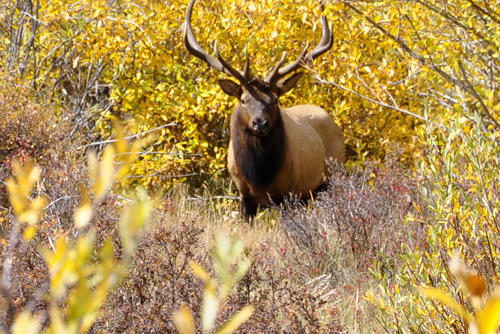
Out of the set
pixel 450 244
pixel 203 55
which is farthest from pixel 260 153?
pixel 450 244

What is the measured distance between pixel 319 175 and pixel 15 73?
3497 millimetres

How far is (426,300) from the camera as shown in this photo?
2.69 m

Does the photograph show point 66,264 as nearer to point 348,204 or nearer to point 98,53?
point 348,204

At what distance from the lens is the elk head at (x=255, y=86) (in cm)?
663

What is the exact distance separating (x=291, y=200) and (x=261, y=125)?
878 mm

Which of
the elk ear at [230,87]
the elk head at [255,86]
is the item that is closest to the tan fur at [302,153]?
the elk head at [255,86]

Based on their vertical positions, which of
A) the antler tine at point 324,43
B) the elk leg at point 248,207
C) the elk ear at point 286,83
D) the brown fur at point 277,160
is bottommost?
the elk leg at point 248,207

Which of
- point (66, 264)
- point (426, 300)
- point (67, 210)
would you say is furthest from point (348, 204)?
point (66, 264)

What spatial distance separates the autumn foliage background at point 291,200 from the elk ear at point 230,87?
0.63 meters

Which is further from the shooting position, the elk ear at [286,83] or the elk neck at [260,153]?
the elk ear at [286,83]

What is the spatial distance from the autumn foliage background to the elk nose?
33.5 inches

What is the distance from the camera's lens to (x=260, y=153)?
23.0 ft

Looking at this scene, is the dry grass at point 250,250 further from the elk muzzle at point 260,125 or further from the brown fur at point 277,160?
the elk muzzle at point 260,125

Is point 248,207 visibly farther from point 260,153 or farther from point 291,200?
point 291,200
